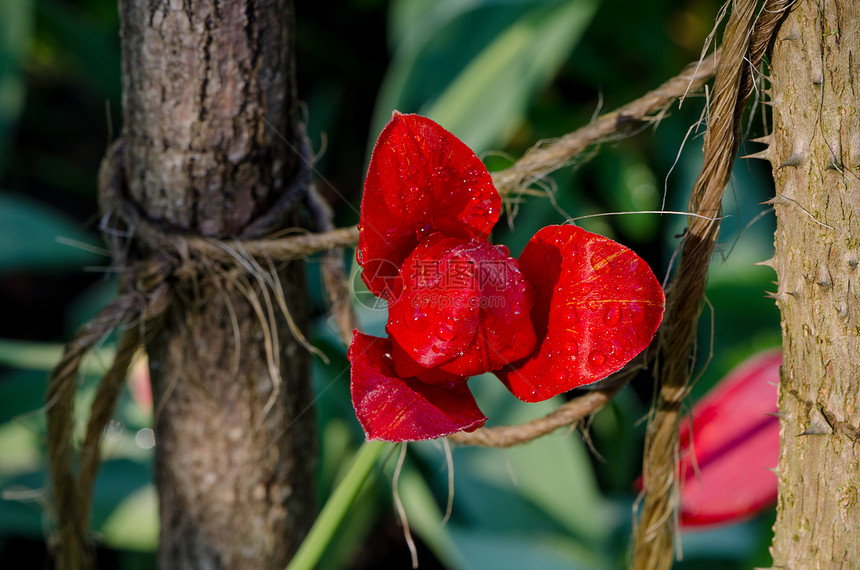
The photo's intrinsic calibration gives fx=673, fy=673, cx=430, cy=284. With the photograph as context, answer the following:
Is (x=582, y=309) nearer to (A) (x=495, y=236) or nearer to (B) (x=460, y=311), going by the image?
(B) (x=460, y=311)

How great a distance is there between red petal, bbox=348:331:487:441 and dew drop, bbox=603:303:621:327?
6 centimetres

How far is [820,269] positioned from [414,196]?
186mm

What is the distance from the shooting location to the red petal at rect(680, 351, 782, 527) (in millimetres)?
667

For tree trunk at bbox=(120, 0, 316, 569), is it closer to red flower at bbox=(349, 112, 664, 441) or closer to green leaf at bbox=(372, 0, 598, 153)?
red flower at bbox=(349, 112, 664, 441)

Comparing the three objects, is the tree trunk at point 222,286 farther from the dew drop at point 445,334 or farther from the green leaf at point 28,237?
the green leaf at point 28,237

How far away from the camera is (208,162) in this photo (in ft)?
1.28

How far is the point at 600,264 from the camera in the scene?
275mm

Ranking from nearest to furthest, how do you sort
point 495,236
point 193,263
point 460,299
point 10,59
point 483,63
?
point 460,299, point 193,263, point 483,63, point 10,59, point 495,236

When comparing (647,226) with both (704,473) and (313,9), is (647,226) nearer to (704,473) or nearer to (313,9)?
(704,473)

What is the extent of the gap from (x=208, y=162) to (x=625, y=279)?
249mm

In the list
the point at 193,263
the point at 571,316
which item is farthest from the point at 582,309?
the point at 193,263

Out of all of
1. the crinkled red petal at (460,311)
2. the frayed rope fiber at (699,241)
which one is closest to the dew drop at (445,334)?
the crinkled red petal at (460,311)

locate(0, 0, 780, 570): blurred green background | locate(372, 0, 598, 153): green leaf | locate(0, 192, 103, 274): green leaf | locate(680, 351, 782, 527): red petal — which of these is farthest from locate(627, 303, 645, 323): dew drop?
locate(0, 192, 103, 274): green leaf

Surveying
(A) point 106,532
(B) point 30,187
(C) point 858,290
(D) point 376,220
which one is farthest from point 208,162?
(B) point 30,187
